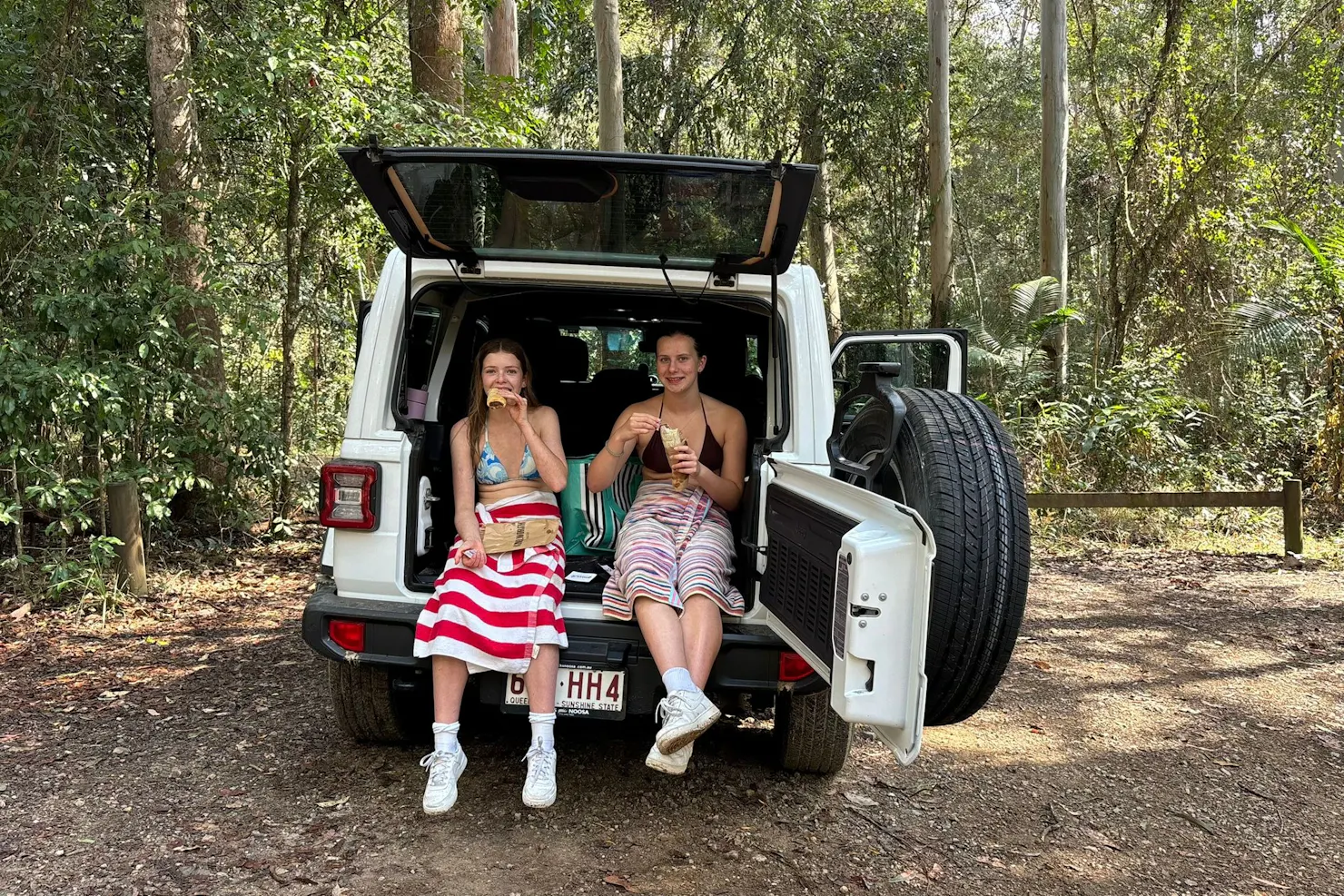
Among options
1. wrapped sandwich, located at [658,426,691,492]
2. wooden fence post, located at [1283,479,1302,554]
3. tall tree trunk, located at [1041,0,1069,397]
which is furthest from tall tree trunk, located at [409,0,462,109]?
tall tree trunk, located at [1041,0,1069,397]

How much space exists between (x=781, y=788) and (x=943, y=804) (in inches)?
21.8

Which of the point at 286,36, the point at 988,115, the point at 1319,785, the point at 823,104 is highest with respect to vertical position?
the point at 988,115

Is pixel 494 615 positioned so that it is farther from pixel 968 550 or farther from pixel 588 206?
pixel 968 550

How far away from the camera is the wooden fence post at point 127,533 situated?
570 centimetres

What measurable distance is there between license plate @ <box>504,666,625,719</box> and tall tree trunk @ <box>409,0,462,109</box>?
661 centimetres

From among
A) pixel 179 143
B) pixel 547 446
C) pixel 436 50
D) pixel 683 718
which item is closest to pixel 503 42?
pixel 436 50

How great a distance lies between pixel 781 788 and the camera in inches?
138

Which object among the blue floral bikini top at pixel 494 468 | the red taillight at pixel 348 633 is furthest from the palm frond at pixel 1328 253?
the red taillight at pixel 348 633

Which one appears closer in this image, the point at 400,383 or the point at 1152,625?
the point at 400,383

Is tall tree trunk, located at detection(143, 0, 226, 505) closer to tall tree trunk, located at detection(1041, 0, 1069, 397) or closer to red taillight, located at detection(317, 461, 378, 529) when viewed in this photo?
red taillight, located at detection(317, 461, 378, 529)

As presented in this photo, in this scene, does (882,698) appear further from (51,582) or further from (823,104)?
(823,104)

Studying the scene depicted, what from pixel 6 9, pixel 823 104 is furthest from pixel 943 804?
pixel 823 104

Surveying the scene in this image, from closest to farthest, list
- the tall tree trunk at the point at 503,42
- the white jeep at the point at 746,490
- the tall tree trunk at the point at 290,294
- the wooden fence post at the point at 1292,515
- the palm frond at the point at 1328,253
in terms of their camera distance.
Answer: the white jeep at the point at 746,490
the tall tree trunk at the point at 290,294
the wooden fence post at the point at 1292,515
the palm frond at the point at 1328,253
the tall tree trunk at the point at 503,42

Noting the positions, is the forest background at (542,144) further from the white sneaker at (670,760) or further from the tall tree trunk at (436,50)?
the white sneaker at (670,760)
